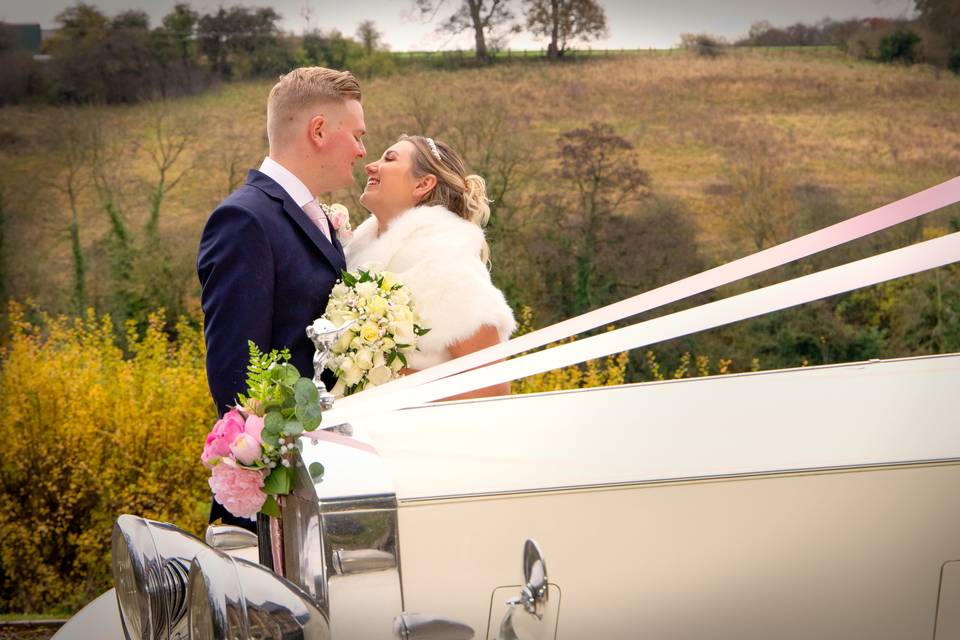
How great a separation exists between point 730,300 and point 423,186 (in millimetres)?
1149

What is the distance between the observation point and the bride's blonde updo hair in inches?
129

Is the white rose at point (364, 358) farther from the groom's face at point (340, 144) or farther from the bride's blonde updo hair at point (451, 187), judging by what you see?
the bride's blonde updo hair at point (451, 187)

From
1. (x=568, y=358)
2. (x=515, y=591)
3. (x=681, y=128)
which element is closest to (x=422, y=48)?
(x=681, y=128)

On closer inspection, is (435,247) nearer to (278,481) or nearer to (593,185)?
(278,481)

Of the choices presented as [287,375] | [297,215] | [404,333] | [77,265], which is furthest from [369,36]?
[287,375]

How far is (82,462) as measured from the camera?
17.7ft

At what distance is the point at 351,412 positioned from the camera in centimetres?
236

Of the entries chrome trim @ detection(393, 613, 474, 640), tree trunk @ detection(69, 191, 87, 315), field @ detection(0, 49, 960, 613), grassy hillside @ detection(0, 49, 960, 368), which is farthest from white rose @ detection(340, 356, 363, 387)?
tree trunk @ detection(69, 191, 87, 315)

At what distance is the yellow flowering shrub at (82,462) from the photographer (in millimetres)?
5484

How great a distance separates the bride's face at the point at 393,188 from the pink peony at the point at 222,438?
1.23 meters

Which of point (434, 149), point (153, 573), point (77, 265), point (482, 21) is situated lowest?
point (153, 573)

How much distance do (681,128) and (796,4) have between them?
116cm

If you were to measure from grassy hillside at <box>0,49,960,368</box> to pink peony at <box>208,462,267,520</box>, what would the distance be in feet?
16.4

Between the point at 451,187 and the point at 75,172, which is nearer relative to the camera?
the point at 451,187
